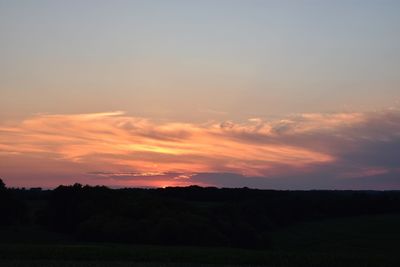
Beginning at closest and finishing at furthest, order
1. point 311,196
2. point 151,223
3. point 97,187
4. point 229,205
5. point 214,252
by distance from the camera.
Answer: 1. point 214,252
2. point 151,223
3. point 97,187
4. point 229,205
5. point 311,196

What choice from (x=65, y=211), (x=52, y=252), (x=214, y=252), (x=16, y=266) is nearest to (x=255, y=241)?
(x=65, y=211)

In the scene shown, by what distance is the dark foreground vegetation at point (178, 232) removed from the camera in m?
35.4

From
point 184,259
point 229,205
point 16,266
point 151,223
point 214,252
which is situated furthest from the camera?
point 229,205

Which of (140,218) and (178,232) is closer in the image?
(178,232)

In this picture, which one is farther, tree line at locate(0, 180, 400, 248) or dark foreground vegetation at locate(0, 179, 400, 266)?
tree line at locate(0, 180, 400, 248)

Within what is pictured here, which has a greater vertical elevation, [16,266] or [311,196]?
[311,196]

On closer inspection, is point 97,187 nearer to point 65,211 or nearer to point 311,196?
point 65,211

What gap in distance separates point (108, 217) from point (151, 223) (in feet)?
18.1

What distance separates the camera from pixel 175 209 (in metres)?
72.1

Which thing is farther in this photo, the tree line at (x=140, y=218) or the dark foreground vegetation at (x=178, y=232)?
the tree line at (x=140, y=218)

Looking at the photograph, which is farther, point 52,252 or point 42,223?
point 42,223

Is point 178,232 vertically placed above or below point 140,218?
below

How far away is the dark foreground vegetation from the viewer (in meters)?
35.4

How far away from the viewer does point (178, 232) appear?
62500 mm
